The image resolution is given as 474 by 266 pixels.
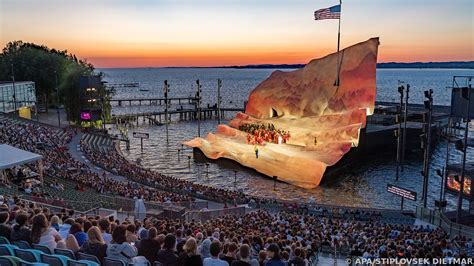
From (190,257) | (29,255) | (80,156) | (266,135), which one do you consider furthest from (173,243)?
(266,135)

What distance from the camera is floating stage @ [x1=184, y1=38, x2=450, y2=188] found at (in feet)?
128

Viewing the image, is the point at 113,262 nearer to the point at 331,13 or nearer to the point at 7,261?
the point at 7,261

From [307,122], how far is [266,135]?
4358 millimetres

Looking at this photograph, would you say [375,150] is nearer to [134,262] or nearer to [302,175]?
[302,175]

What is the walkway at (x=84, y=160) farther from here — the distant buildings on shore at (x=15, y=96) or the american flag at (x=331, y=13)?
the american flag at (x=331, y=13)

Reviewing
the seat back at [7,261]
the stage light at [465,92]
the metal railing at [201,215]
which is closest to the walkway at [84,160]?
the metal railing at [201,215]

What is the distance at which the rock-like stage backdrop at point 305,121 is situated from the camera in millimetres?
38969

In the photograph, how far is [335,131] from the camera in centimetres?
4059

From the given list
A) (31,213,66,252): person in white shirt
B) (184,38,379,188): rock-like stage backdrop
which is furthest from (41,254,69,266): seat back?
(184,38,379,188): rock-like stage backdrop

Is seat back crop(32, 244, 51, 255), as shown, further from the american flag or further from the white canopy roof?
the american flag

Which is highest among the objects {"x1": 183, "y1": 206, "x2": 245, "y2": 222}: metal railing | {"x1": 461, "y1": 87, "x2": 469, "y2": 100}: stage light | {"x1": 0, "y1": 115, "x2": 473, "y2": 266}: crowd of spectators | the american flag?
the american flag

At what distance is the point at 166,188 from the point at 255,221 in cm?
1261

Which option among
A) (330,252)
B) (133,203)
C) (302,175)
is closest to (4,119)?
(302,175)

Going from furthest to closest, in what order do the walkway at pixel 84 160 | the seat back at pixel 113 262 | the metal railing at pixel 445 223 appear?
the walkway at pixel 84 160 → the metal railing at pixel 445 223 → the seat back at pixel 113 262
